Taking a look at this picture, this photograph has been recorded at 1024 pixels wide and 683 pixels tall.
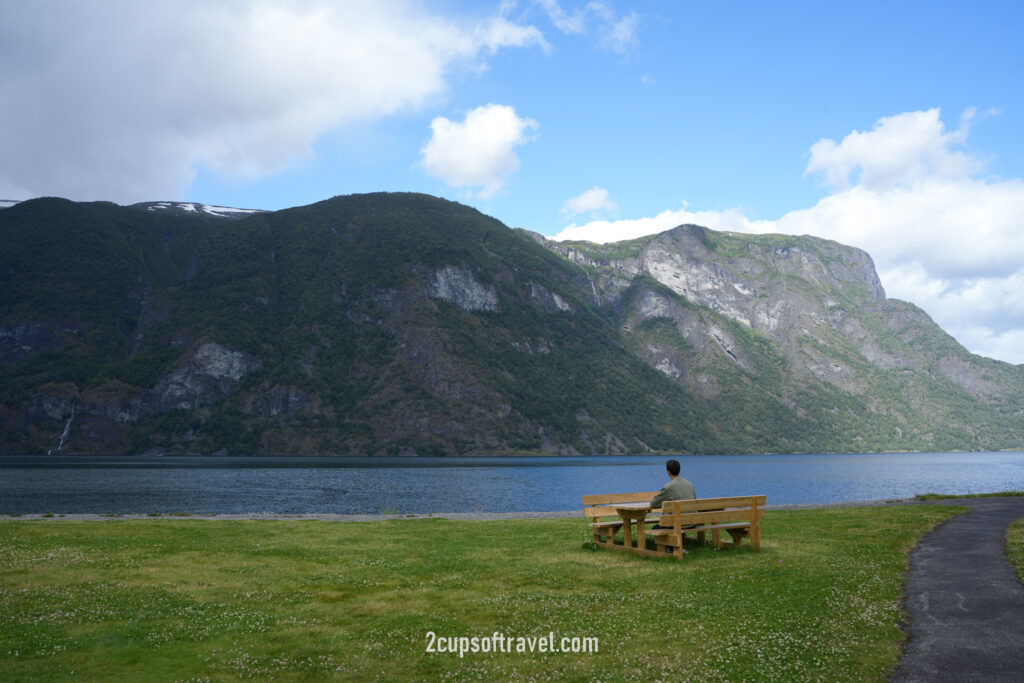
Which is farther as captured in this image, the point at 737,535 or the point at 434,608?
the point at 737,535

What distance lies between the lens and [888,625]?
10.7 metres

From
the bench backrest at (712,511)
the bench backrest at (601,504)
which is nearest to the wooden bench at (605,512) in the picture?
the bench backrest at (601,504)

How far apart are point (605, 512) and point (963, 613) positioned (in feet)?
34.1

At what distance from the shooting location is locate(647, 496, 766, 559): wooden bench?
1681 centimetres

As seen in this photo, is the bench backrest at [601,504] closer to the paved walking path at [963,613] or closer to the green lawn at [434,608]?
the green lawn at [434,608]

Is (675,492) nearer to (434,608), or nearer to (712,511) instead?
(712,511)

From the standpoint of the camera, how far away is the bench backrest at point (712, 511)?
16797 millimetres

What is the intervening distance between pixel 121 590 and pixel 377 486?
247ft

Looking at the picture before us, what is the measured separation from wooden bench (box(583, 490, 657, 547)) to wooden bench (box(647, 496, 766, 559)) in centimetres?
151

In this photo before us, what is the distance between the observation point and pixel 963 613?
11219mm

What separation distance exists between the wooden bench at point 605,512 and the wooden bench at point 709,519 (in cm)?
151

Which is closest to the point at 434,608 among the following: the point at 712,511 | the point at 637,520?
the point at 637,520

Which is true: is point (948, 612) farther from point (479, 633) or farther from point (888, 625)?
point (479, 633)

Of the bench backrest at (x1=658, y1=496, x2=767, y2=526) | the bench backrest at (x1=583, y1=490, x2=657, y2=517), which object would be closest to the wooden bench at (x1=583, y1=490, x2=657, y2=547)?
the bench backrest at (x1=583, y1=490, x2=657, y2=517)
